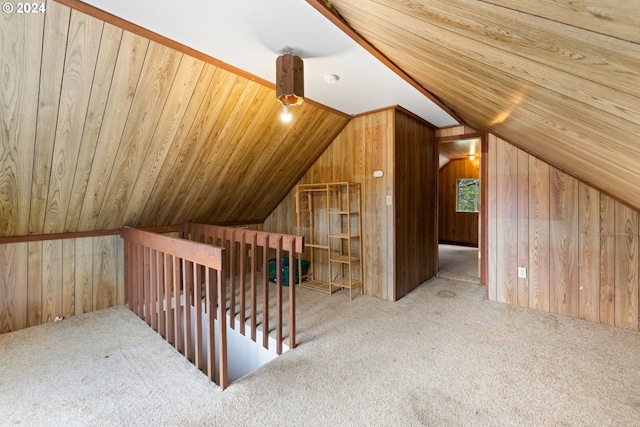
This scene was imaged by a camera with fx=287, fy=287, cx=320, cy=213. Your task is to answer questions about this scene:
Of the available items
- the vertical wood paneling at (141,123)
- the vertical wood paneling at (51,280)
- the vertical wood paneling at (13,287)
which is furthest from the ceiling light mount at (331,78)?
the vertical wood paneling at (13,287)

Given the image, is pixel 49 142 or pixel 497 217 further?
pixel 497 217

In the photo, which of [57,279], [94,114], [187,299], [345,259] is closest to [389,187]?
[345,259]

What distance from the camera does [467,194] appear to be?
298 inches

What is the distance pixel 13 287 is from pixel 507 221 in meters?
4.96

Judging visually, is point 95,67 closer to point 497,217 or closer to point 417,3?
point 417,3

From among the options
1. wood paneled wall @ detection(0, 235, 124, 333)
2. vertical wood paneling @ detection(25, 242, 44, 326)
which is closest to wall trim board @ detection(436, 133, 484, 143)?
wood paneled wall @ detection(0, 235, 124, 333)

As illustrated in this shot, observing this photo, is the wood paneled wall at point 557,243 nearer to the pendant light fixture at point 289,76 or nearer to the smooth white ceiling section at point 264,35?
the smooth white ceiling section at point 264,35

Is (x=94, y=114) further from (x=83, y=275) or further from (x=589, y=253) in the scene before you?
(x=589, y=253)

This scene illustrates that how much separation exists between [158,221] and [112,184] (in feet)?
2.94

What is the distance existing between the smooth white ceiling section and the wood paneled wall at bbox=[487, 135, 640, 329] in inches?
61.7

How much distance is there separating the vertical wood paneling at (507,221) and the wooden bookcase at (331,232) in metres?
1.60

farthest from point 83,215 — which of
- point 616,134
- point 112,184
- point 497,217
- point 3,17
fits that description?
point 497,217

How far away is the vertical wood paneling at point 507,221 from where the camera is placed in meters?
3.17

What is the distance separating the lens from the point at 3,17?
1.46m
